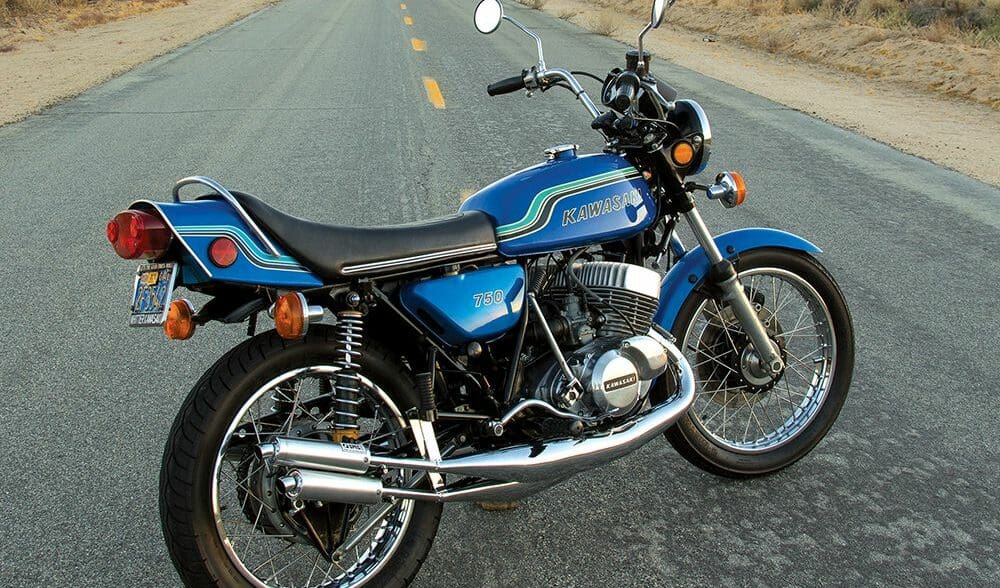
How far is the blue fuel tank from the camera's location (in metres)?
2.96

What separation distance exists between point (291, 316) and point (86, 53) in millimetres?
16267

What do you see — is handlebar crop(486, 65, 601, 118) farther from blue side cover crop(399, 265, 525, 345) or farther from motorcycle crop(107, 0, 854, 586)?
blue side cover crop(399, 265, 525, 345)

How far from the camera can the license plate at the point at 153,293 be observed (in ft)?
7.93

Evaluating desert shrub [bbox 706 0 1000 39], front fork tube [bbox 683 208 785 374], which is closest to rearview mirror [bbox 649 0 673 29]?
front fork tube [bbox 683 208 785 374]

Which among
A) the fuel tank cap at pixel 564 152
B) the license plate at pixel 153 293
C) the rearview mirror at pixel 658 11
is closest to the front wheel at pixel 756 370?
the fuel tank cap at pixel 564 152

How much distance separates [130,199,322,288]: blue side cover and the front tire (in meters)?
0.19

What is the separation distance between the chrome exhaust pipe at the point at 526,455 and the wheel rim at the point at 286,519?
12 centimetres

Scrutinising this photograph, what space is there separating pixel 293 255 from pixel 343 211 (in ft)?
14.2

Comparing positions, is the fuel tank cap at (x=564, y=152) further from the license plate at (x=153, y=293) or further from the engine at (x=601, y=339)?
the license plate at (x=153, y=293)

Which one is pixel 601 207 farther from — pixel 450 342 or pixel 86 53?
pixel 86 53

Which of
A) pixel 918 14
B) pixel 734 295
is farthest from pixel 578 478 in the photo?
pixel 918 14

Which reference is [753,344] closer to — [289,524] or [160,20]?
[289,524]

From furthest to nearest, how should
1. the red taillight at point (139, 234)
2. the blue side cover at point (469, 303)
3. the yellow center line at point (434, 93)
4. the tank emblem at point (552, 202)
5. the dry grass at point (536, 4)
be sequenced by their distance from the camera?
the dry grass at point (536, 4)
the yellow center line at point (434, 93)
the tank emblem at point (552, 202)
the blue side cover at point (469, 303)
the red taillight at point (139, 234)

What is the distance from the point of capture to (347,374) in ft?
8.75
